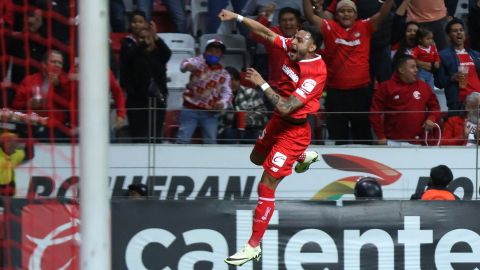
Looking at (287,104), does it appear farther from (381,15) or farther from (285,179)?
(381,15)

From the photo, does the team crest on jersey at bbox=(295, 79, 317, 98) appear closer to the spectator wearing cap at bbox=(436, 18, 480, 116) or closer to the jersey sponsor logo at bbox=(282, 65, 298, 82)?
the jersey sponsor logo at bbox=(282, 65, 298, 82)

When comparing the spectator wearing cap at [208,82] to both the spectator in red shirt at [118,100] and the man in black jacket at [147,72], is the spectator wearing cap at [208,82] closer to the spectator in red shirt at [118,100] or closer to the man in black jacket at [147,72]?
the man in black jacket at [147,72]

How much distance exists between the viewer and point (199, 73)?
446 inches

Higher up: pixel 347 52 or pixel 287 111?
pixel 347 52

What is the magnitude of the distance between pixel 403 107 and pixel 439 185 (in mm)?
1274

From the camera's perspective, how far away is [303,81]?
28.4 ft

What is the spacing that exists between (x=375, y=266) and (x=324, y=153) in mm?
1281

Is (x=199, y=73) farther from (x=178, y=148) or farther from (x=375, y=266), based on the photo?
(x=375, y=266)

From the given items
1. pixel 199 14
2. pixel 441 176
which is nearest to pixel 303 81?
pixel 441 176

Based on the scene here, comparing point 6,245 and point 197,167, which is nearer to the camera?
point 6,245

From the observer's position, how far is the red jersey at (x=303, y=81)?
28.4 ft

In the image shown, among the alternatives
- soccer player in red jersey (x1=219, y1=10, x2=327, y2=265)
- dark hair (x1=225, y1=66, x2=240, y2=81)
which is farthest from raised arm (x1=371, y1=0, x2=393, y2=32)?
soccer player in red jersey (x1=219, y1=10, x2=327, y2=265)

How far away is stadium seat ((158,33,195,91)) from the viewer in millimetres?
12125

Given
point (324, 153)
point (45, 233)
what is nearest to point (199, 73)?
point (324, 153)
